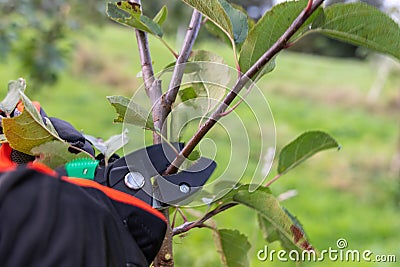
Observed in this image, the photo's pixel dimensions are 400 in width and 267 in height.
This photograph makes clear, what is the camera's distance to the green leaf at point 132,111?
0.41 metres

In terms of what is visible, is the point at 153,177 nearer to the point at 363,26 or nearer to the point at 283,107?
the point at 363,26

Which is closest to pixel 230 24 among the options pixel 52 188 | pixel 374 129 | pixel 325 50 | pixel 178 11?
pixel 52 188

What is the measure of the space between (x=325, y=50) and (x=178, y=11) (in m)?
12.4

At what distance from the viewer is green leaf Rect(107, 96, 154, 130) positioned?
411 millimetres

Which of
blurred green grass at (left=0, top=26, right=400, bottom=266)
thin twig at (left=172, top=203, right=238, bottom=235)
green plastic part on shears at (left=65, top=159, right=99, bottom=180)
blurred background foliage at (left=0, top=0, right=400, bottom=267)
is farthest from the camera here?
blurred green grass at (left=0, top=26, right=400, bottom=266)

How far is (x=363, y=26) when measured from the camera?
15.9 inches

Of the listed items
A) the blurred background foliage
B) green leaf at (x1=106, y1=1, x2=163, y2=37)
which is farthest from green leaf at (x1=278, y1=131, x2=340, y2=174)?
green leaf at (x1=106, y1=1, x2=163, y2=37)

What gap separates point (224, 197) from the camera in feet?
1.53

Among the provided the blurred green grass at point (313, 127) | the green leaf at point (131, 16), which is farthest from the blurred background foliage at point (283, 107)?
the green leaf at point (131, 16)

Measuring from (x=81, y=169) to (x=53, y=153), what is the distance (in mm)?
54

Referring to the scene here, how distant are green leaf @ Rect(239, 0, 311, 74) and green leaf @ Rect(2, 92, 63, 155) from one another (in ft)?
0.56

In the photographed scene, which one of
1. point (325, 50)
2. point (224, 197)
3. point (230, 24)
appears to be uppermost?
point (230, 24)

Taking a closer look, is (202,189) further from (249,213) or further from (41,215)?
(249,213)

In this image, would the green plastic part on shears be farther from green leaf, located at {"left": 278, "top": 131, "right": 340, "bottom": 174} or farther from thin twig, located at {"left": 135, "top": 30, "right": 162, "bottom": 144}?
green leaf, located at {"left": 278, "top": 131, "right": 340, "bottom": 174}
